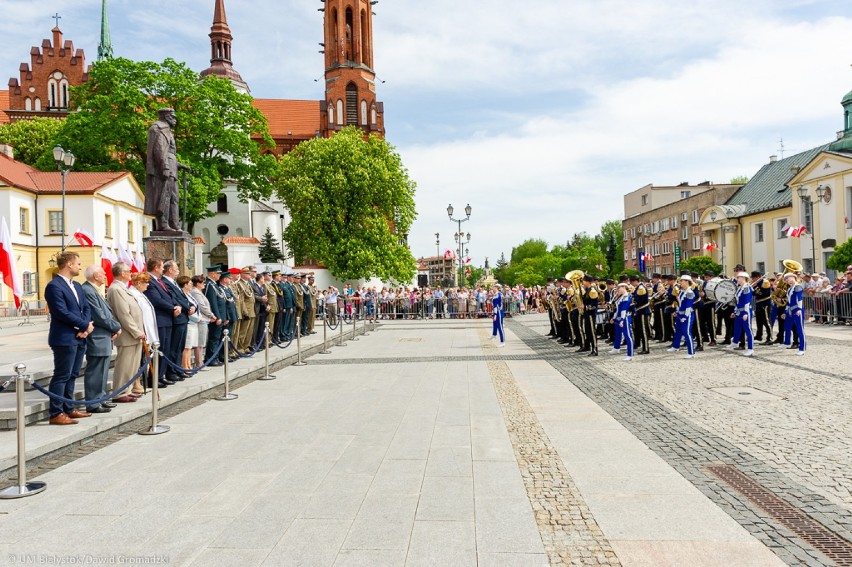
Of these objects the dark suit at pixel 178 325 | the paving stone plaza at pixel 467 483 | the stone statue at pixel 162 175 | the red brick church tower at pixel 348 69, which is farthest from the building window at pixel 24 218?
the paving stone plaza at pixel 467 483

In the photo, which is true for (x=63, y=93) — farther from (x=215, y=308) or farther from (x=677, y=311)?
(x=677, y=311)

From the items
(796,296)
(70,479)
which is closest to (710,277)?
(796,296)

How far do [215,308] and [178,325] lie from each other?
1.61 m

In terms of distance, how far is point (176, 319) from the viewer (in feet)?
35.5

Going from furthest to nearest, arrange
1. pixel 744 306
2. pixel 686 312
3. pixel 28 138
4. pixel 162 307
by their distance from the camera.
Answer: pixel 28 138 → pixel 686 312 → pixel 744 306 → pixel 162 307

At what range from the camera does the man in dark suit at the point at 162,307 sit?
10.3m

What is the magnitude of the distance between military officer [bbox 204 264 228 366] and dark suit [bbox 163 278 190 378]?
4.56ft

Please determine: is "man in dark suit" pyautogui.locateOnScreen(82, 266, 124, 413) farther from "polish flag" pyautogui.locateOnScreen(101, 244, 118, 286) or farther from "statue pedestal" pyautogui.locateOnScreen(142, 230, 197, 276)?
"polish flag" pyautogui.locateOnScreen(101, 244, 118, 286)

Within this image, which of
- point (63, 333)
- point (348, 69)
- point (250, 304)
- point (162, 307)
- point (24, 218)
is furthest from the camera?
point (348, 69)

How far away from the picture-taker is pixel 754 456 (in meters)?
5.95

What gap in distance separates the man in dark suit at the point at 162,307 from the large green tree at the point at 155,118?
3104cm

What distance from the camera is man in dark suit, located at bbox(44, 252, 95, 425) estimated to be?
724cm

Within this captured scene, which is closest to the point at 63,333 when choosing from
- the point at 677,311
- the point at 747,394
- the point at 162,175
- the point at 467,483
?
the point at 467,483

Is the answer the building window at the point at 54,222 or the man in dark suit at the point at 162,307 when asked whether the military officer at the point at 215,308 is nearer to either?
the man in dark suit at the point at 162,307
